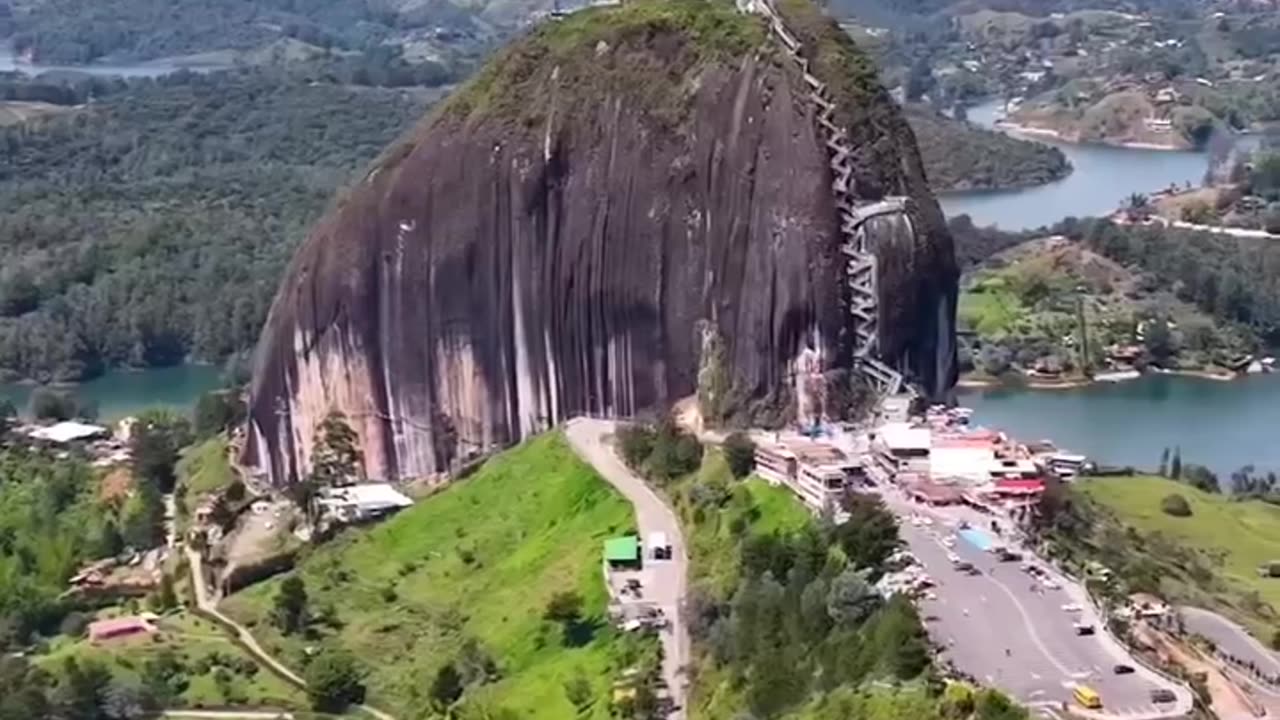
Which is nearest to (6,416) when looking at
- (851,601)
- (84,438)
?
(84,438)

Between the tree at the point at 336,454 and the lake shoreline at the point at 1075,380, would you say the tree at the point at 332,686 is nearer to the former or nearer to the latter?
the tree at the point at 336,454

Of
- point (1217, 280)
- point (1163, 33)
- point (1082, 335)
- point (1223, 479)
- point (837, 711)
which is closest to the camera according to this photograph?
point (837, 711)

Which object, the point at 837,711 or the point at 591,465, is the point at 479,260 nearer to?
the point at 591,465

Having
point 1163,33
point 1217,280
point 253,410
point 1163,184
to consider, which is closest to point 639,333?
point 253,410

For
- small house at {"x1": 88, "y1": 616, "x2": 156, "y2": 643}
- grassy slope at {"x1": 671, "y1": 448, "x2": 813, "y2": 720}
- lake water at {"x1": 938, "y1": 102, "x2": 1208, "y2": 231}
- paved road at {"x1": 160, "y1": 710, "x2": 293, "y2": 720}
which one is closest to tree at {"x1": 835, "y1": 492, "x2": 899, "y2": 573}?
grassy slope at {"x1": 671, "y1": 448, "x2": 813, "y2": 720}

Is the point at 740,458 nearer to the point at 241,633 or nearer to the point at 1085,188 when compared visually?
the point at 241,633

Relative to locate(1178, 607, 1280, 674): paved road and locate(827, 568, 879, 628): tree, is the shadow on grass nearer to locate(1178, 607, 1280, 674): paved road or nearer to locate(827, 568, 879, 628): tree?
locate(827, 568, 879, 628): tree
